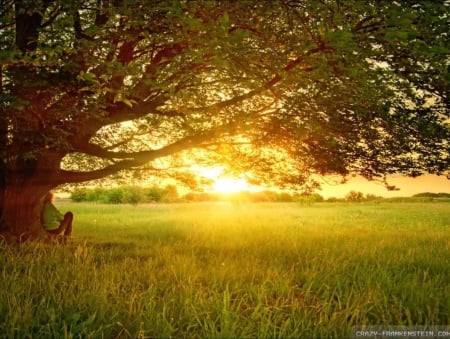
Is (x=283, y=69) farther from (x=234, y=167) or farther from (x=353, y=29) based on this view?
(x=234, y=167)

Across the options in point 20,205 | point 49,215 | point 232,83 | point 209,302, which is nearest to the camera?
point 209,302

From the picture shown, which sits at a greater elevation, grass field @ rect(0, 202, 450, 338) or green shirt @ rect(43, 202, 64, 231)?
green shirt @ rect(43, 202, 64, 231)

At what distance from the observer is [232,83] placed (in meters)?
7.88

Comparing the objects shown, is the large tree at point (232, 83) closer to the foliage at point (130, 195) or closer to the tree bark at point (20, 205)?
the tree bark at point (20, 205)

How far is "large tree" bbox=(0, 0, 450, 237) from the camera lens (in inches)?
243

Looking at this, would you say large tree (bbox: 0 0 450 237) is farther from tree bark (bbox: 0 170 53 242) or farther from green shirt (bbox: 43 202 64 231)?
green shirt (bbox: 43 202 64 231)

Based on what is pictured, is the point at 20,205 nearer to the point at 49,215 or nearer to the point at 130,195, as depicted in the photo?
the point at 49,215

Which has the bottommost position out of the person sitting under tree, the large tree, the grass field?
the grass field

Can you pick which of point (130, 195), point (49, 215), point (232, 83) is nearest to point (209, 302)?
point (232, 83)

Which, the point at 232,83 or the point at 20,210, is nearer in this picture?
the point at 232,83

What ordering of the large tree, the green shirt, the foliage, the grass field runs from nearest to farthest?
the grass field
the large tree
the green shirt
the foliage

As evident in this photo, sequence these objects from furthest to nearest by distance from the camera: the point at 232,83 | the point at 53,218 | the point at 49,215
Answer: the point at 53,218 < the point at 49,215 < the point at 232,83

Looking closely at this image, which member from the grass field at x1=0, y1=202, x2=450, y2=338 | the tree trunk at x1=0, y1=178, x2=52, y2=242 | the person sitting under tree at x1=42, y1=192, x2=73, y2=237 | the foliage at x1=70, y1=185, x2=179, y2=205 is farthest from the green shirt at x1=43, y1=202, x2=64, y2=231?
the foliage at x1=70, y1=185, x2=179, y2=205

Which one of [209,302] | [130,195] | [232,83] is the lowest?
[209,302]
